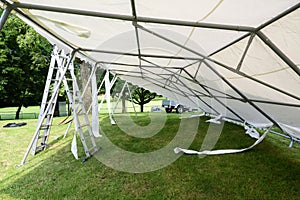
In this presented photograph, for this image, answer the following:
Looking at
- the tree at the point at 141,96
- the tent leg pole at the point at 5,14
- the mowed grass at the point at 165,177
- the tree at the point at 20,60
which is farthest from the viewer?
the tree at the point at 141,96

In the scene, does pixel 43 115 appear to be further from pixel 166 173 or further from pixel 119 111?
pixel 119 111

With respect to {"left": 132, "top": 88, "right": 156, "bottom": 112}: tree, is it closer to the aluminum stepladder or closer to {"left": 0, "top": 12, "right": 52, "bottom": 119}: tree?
{"left": 0, "top": 12, "right": 52, "bottom": 119}: tree

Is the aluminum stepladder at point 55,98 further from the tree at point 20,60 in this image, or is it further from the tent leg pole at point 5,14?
the tree at point 20,60

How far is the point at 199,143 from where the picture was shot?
15.1 feet

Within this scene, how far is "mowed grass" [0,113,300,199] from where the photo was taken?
256 centimetres

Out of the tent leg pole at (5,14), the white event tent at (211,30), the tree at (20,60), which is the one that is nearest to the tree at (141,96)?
the tree at (20,60)

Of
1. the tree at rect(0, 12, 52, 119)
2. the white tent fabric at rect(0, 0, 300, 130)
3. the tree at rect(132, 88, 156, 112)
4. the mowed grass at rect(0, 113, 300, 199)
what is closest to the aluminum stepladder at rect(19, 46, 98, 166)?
the mowed grass at rect(0, 113, 300, 199)

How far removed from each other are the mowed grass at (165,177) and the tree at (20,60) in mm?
8773

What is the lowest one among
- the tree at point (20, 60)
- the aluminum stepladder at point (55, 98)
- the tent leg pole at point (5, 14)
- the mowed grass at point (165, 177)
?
the mowed grass at point (165, 177)

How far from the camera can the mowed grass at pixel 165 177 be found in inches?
101

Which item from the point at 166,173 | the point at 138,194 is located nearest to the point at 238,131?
the point at 166,173

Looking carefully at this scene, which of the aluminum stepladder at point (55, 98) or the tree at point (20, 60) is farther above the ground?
the tree at point (20, 60)

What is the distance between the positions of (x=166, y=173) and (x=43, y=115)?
2384 millimetres

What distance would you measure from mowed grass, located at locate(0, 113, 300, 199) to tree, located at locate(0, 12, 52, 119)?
8773mm
